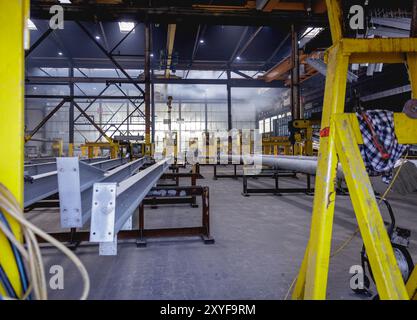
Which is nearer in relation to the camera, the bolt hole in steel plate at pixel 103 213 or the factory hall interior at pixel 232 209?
the factory hall interior at pixel 232 209

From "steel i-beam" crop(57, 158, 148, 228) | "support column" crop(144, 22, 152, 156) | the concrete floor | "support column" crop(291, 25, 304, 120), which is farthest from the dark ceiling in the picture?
"steel i-beam" crop(57, 158, 148, 228)

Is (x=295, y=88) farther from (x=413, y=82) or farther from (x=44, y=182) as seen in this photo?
(x=44, y=182)

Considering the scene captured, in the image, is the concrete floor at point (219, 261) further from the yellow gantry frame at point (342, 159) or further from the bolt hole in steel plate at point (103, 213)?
the bolt hole in steel plate at point (103, 213)

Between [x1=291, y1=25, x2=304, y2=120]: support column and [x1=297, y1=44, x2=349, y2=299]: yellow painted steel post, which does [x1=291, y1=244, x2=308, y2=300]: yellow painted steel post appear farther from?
[x1=291, y1=25, x2=304, y2=120]: support column

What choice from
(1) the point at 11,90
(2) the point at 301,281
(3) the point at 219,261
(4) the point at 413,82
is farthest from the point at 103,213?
(4) the point at 413,82

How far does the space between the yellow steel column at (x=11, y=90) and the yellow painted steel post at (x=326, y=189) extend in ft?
3.75

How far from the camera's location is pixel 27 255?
0.78 m

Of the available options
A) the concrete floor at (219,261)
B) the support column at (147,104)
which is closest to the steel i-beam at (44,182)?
the concrete floor at (219,261)

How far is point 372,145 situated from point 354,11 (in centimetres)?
77

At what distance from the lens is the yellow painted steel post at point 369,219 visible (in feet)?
3.17

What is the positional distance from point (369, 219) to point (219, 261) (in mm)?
1455

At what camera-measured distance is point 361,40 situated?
1135 millimetres

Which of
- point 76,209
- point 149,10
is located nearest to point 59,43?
point 149,10

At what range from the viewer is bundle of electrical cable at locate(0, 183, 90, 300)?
2.50 feet
